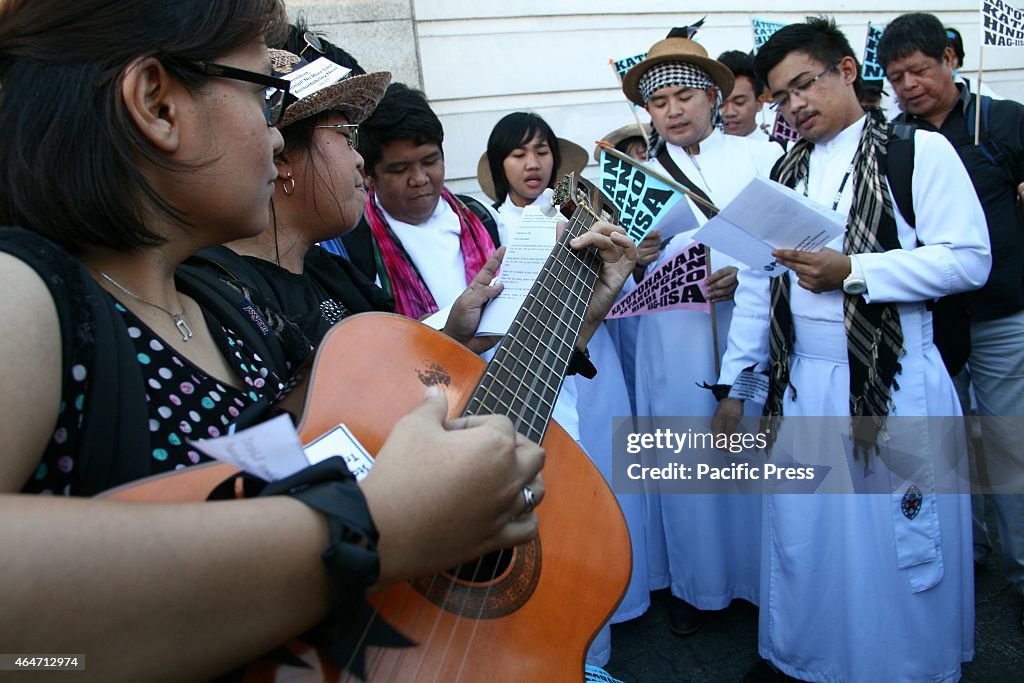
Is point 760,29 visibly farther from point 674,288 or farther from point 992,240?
point 674,288

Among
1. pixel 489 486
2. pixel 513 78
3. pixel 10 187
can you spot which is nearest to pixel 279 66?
pixel 10 187

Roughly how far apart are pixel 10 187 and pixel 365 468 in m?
0.59

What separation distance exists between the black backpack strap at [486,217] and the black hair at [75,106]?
7.55 feet

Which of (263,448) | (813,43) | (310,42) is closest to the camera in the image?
(263,448)

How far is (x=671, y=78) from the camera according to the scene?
157 inches

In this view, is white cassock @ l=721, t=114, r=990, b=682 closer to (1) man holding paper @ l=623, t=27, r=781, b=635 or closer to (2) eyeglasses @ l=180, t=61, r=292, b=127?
(1) man holding paper @ l=623, t=27, r=781, b=635

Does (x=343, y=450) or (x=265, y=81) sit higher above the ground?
(x=265, y=81)

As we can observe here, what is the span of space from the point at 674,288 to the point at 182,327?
108 inches

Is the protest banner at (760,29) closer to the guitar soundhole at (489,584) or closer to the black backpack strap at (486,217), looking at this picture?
the black backpack strap at (486,217)

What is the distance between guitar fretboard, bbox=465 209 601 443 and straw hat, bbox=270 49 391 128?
62 centimetres

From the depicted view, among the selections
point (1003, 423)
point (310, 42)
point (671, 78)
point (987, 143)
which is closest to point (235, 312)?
point (310, 42)

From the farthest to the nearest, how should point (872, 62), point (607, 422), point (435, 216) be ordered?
1. point (872, 62)
2. point (607, 422)
3. point (435, 216)

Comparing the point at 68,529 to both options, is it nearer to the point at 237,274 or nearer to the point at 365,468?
the point at 365,468

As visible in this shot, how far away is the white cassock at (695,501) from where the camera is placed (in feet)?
12.0
